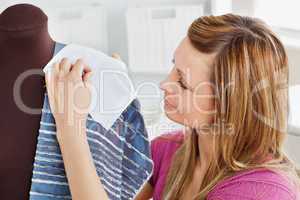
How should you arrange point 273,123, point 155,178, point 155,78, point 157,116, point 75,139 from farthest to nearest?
1. point 155,78
2. point 157,116
3. point 155,178
4. point 273,123
5. point 75,139

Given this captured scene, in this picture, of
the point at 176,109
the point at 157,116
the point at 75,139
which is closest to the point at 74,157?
the point at 75,139

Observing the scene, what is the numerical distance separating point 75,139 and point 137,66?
47.8 inches

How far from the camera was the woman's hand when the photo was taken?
2.98 ft

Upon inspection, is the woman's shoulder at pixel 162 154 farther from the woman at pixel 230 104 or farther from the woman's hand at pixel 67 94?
the woman's hand at pixel 67 94

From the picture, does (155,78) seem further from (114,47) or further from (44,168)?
(44,168)

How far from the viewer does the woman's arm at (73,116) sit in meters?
0.91

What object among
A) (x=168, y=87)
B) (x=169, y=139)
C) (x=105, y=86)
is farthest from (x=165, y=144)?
(x=105, y=86)

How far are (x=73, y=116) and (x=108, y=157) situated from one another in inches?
4.7

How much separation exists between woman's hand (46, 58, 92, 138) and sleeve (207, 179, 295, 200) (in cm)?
35

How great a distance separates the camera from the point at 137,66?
2100 millimetres

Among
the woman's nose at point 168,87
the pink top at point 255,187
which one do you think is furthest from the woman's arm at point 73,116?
the pink top at point 255,187

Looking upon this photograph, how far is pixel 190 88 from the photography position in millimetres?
1047

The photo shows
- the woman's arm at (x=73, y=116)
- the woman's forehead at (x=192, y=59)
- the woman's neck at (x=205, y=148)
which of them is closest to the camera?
the woman's arm at (x=73, y=116)

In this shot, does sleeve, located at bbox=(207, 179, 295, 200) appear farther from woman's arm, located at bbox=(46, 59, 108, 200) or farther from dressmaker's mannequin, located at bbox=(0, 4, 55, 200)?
dressmaker's mannequin, located at bbox=(0, 4, 55, 200)
